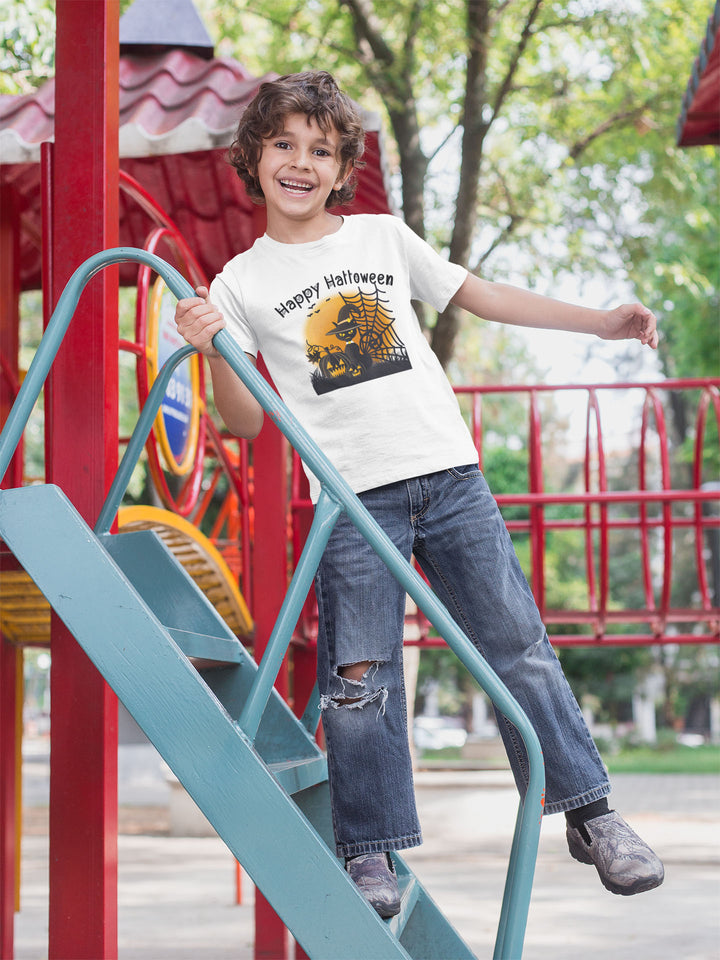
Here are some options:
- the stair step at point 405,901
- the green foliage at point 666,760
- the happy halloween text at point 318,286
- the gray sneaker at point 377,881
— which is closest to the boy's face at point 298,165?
the happy halloween text at point 318,286

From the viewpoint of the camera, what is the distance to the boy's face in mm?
2338

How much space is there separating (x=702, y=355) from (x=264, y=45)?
19.5ft

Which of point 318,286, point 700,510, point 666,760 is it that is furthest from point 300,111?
point 666,760

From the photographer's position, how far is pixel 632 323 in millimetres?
2330

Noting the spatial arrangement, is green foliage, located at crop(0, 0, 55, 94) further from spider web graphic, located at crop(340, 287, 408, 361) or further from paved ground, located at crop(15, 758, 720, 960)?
A: spider web graphic, located at crop(340, 287, 408, 361)

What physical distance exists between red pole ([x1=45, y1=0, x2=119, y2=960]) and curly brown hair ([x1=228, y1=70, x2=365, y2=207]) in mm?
519

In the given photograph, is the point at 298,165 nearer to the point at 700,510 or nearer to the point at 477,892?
the point at 700,510

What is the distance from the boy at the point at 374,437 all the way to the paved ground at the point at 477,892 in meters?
2.76

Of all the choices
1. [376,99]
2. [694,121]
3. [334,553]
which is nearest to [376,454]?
[334,553]

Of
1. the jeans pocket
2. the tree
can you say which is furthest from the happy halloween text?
the tree

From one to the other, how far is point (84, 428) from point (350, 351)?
2.43 ft

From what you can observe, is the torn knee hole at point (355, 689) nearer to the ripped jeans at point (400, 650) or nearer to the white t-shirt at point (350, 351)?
the ripped jeans at point (400, 650)

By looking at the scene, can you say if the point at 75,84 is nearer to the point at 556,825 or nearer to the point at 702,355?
the point at 556,825

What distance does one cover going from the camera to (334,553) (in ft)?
7.34
